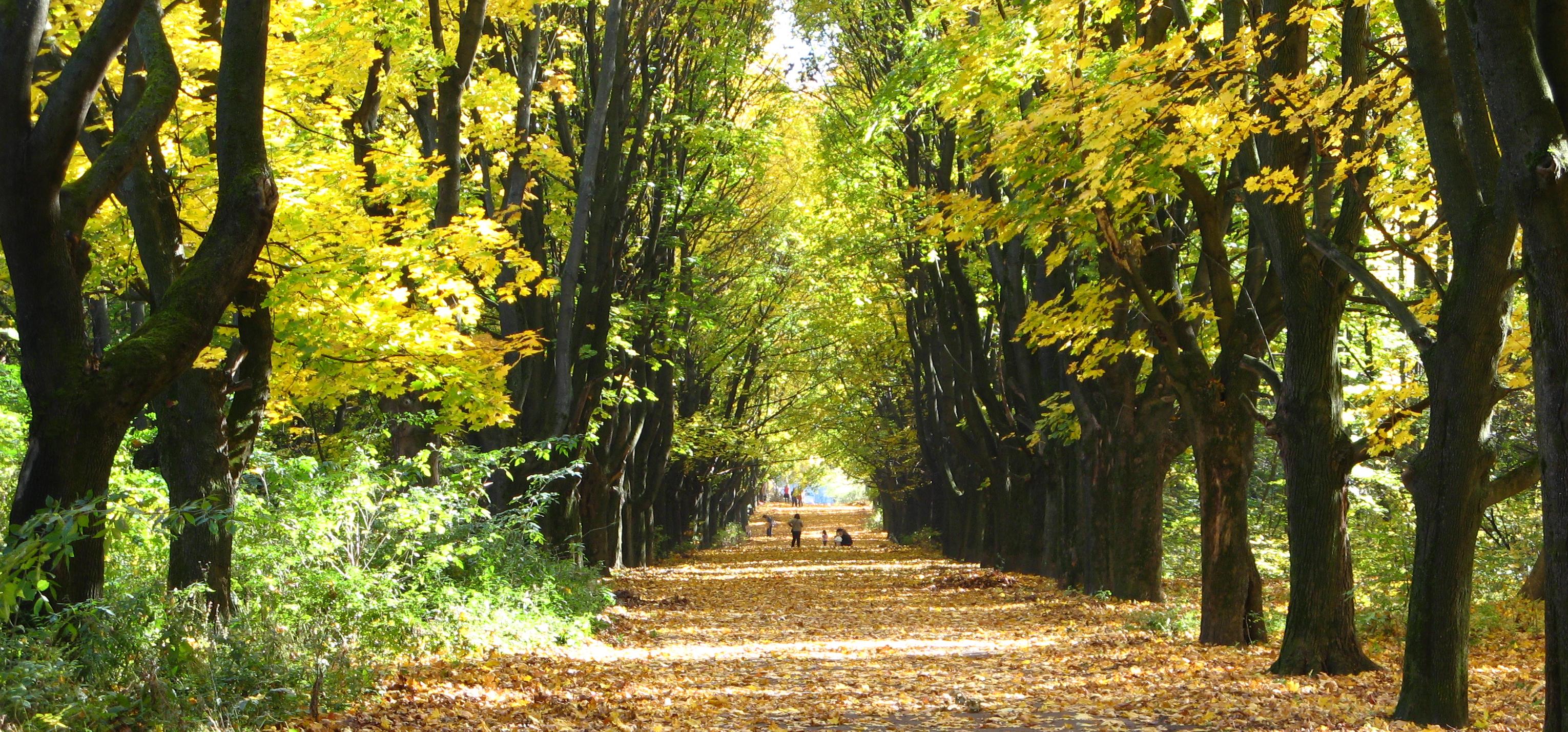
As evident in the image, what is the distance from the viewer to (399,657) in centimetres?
955

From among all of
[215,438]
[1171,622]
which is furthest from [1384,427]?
[215,438]

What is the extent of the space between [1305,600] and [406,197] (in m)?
11.0

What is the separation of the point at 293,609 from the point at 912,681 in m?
5.26

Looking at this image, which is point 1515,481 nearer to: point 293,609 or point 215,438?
point 293,609

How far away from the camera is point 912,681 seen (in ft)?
35.7

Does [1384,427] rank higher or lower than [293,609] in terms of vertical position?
higher

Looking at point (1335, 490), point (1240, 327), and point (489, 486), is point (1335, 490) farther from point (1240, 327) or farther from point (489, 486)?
point (489, 486)

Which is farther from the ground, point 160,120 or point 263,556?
point 160,120

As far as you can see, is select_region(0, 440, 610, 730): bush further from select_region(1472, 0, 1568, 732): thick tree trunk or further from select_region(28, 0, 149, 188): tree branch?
select_region(1472, 0, 1568, 732): thick tree trunk

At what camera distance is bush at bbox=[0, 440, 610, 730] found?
6.18 metres

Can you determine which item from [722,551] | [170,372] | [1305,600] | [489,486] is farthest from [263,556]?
[722,551]

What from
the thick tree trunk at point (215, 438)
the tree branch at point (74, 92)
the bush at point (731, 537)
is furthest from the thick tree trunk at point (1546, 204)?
the bush at point (731, 537)

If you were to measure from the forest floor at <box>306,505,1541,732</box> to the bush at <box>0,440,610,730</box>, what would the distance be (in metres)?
0.44

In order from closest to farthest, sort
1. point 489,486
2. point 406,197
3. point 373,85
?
1. point 373,85
2. point 406,197
3. point 489,486
